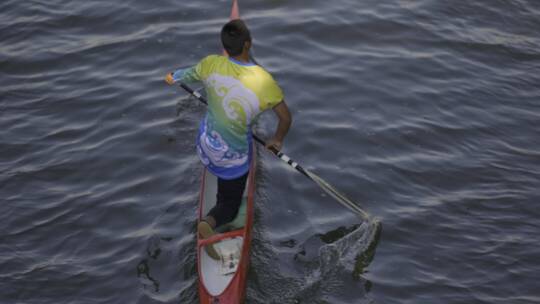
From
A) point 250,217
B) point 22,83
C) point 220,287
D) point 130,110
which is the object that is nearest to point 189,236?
point 250,217

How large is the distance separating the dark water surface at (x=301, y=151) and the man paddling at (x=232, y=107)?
121cm

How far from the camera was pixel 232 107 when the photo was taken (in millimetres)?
7770

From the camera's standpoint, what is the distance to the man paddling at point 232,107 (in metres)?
7.65

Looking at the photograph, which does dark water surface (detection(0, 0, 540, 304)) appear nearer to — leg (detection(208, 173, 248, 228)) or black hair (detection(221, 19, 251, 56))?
leg (detection(208, 173, 248, 228))

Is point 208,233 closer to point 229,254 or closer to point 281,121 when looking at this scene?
point 229,254

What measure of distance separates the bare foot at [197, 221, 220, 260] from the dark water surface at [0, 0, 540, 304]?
64 centimetres

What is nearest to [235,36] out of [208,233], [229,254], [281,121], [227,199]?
[281,121]

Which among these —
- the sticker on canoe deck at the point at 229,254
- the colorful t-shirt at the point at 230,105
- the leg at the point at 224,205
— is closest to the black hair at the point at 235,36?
the colorful t-shirt at the point at 230,105

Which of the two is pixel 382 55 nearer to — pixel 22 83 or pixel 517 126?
pixel 517 126

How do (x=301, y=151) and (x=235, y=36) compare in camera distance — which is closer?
(x=235, y=36)

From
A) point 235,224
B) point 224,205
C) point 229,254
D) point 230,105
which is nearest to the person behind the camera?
point 230,105

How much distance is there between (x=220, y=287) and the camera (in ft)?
26.1

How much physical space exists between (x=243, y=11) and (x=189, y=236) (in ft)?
22.3

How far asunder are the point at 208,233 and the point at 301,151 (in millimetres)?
3393
